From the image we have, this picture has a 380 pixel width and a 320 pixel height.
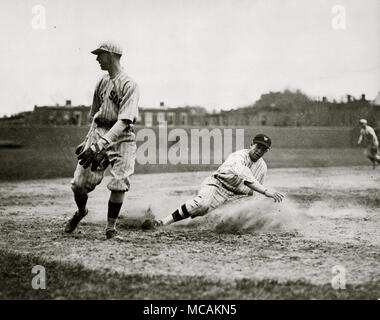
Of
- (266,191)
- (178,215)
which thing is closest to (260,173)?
(266,191)

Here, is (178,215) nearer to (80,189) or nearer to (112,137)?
(80,189)

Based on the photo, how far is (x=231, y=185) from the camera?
242 inches

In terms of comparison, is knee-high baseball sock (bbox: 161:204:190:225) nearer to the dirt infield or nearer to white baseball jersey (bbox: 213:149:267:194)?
the dirt infield

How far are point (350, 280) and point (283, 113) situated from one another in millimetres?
33261

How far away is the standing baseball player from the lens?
5078 millimetres

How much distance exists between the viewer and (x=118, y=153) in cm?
518

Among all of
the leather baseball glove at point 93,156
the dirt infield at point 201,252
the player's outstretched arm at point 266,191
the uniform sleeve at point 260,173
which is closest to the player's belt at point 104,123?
the leather baseball glove at point 93,156

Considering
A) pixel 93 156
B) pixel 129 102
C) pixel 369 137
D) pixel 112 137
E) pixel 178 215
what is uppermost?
pixel 129 102

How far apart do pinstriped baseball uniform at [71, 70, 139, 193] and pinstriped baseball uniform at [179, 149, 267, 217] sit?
0.96m

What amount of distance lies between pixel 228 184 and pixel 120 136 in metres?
1.59

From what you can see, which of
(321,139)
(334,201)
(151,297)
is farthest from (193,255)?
(321,139)

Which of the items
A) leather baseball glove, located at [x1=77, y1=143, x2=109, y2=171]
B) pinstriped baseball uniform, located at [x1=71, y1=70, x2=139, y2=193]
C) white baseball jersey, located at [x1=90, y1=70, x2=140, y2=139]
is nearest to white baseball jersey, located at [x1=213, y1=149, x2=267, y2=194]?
pinstriped baseball uniform, located at [x1=71, y1=70, x2=139, y2=193]

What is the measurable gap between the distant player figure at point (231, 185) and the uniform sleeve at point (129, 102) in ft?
4.19

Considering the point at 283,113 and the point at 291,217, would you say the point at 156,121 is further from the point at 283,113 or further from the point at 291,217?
the point at 291,217
